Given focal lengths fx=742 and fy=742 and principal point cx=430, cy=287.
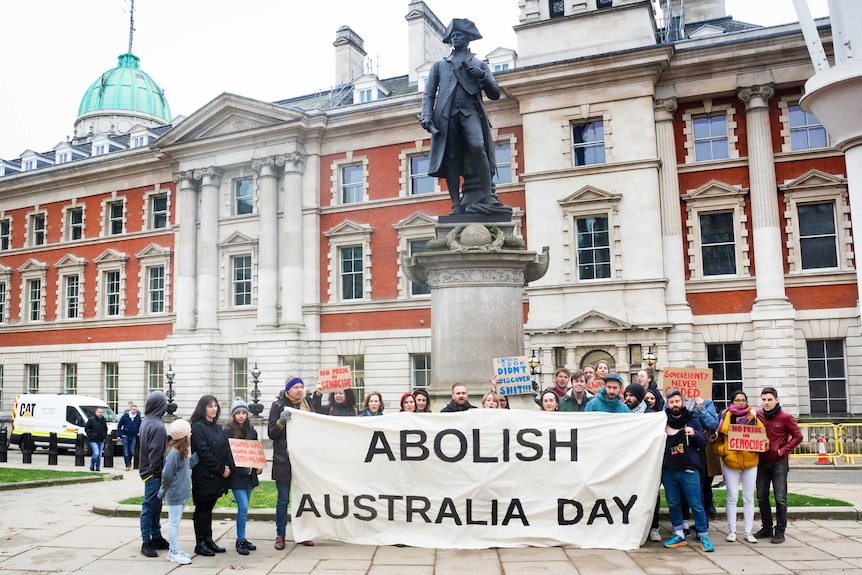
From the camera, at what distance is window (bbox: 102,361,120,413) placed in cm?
3784

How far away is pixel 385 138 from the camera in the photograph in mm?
32500

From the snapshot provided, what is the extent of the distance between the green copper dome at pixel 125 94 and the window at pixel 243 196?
3265 cm

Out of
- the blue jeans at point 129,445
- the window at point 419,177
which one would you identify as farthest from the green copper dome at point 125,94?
the blue jeans at point 129,445

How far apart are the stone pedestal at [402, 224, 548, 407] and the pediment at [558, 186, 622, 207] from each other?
701 inches

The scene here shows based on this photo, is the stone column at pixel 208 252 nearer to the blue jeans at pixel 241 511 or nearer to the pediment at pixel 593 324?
the pediment at pixel 593 324

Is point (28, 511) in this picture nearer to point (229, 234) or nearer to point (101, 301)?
point (229, 234)

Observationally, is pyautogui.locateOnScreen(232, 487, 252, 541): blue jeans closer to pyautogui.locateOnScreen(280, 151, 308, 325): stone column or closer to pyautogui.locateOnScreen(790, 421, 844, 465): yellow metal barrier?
pyautogui.locateOnScreen(790, 421, 844, 465): yellow metal barrier

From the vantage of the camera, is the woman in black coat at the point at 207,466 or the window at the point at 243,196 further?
the window at the point at 243,196

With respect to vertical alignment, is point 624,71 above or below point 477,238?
above

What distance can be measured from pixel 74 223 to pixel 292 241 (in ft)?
50.4

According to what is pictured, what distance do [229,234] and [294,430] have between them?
27.8 m

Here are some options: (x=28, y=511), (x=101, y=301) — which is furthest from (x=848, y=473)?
(x=101, y=301)

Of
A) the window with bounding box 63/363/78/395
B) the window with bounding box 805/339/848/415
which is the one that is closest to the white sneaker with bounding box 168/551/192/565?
the window with bounding box 805/339/848/415

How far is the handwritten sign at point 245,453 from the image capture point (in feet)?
26.7
